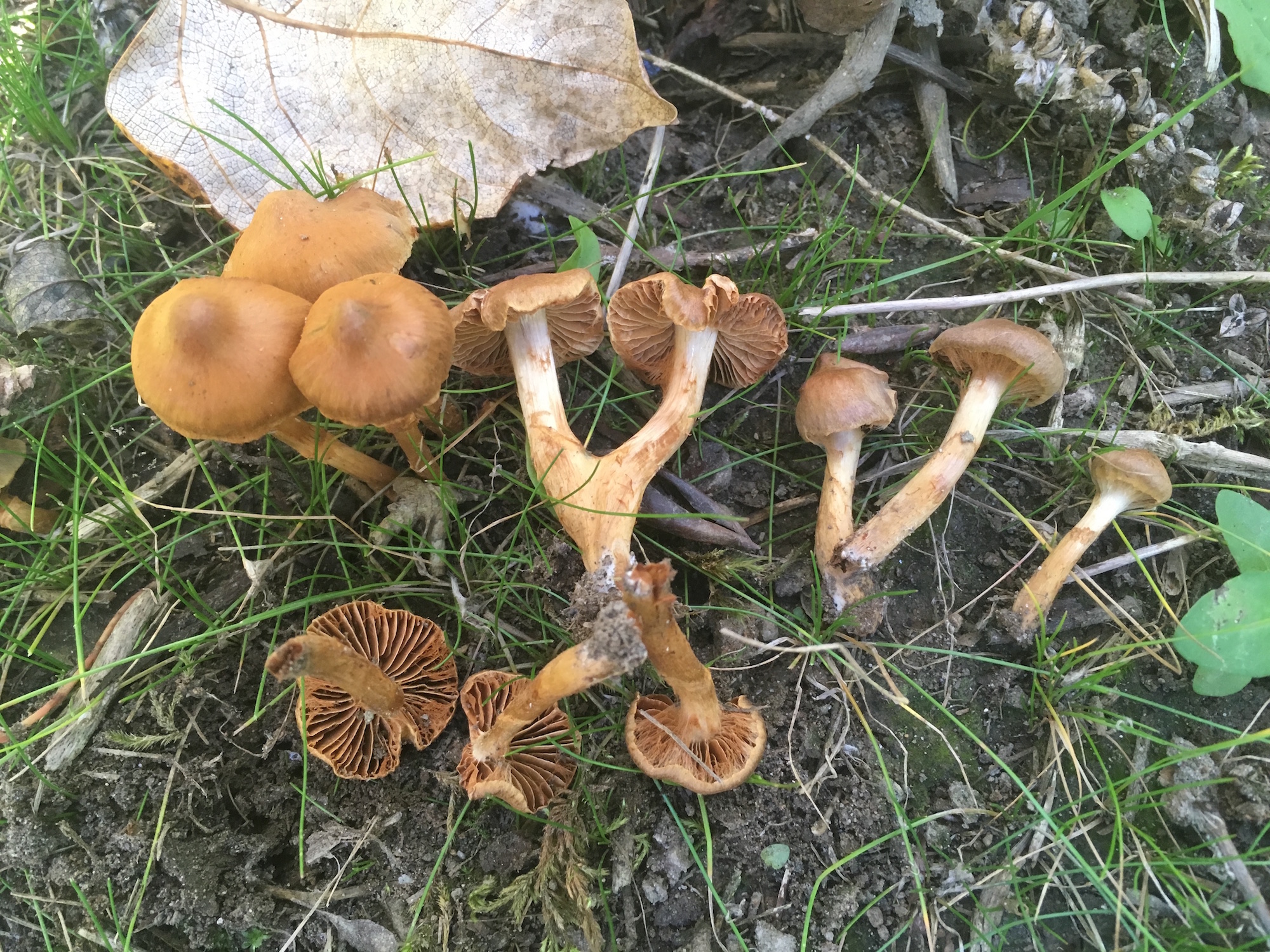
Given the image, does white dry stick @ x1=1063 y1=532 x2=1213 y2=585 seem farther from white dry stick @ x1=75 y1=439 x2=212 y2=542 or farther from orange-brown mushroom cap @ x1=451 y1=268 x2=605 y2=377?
white dry stick @ x1=75 y1=439 x2=212 y2=542

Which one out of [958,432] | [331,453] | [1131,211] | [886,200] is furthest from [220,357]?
[1131,211]

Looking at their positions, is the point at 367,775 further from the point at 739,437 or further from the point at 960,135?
the point at 960,135

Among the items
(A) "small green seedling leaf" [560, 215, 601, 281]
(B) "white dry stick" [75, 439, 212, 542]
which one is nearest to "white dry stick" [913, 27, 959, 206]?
(A) "small green seedling leaf" [560, 215, 601, 281]

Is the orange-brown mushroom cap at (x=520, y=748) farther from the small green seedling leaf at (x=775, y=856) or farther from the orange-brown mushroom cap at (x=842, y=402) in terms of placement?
the orange-brown mushroom cap at (x=842, y=402)

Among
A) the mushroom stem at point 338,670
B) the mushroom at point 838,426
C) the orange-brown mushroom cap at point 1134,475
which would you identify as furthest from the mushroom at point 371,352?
the orange-brown mushroom cap at point 1134,475

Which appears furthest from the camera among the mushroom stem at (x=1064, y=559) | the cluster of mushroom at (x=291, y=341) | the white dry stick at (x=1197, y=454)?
the white dry stick at (x=1197, y=454)

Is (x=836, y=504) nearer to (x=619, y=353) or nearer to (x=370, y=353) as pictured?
(x=619, y=353)
